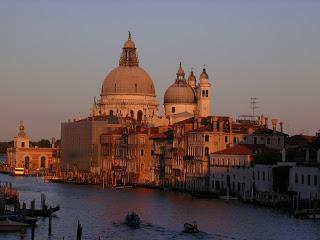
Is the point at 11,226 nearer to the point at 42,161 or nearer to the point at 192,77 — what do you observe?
the point at 192,77

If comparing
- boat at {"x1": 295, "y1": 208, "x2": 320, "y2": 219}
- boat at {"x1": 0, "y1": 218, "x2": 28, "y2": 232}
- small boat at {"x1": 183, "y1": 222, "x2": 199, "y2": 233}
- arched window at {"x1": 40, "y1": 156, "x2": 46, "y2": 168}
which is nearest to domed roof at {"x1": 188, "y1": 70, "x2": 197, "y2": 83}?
arched window at {"x1": 40, "y1": 156, "x2": 46, "y2": 168}

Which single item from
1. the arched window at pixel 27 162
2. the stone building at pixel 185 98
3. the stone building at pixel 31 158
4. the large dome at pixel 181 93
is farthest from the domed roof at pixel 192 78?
the arched window at pixel 27 162

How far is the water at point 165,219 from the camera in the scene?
41.4 m

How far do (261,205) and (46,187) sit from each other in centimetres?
2576

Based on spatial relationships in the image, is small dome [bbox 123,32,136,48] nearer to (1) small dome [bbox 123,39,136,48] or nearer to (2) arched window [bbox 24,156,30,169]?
(1) small dome [bbox 123,39,136,48]

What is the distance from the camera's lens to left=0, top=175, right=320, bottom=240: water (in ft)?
136

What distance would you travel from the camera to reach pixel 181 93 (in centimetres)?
9350

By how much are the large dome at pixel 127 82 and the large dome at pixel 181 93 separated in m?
7.85

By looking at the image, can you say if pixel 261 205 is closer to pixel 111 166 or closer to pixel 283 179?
pixel 283 179

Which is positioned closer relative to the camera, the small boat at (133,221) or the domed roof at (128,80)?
the small boat at (133,221)

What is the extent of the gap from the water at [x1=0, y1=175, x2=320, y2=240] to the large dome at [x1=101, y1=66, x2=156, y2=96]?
36.8m

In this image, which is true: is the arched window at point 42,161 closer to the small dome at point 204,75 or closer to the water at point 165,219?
the small dome at point 204,75

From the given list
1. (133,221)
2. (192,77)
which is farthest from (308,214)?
(192,77)

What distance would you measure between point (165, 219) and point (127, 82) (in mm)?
54620
